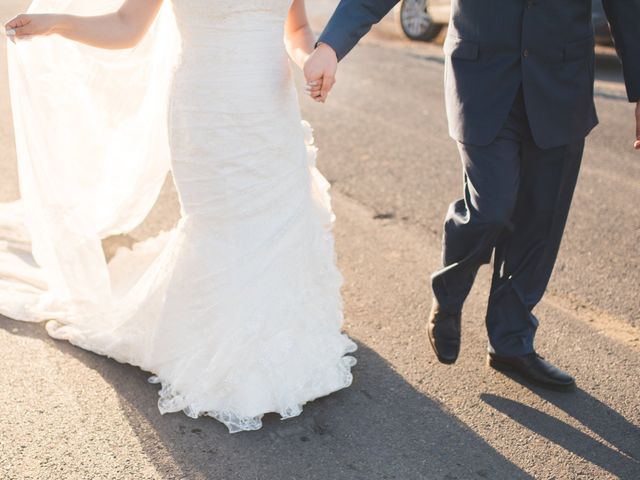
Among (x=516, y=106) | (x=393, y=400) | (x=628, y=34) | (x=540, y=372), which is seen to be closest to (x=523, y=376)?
(x=540, y=372)

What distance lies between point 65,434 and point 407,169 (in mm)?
3988

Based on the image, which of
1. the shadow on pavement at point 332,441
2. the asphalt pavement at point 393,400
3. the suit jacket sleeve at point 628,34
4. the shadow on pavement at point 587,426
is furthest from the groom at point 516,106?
the shadow on pavement at point 332,441

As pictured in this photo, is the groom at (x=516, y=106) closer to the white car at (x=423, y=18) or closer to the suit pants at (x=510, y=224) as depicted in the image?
the suit pants at (x=510, y=224)

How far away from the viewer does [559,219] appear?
3.54 m

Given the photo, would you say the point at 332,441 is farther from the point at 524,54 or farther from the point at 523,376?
the point at 524,54

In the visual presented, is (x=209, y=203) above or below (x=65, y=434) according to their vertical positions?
above

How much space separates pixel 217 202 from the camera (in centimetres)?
337

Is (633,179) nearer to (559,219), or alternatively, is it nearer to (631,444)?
(559,219)

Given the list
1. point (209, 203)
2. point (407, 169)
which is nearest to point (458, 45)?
point (209, 203)

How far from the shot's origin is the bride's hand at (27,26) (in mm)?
3168

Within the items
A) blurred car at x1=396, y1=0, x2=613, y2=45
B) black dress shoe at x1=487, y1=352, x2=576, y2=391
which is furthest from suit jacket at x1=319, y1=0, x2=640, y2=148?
blurred car at x1=396, y1=0, x2=613, y2=45

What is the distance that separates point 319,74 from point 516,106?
800mm

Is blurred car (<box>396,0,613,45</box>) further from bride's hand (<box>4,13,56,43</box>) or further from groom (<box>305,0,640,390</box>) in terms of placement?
bride's hand (<box>4,13,56,43</box>)

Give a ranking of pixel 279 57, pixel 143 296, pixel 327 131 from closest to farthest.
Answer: pixel 279 57, pixel 143 296, pixel 327 131
